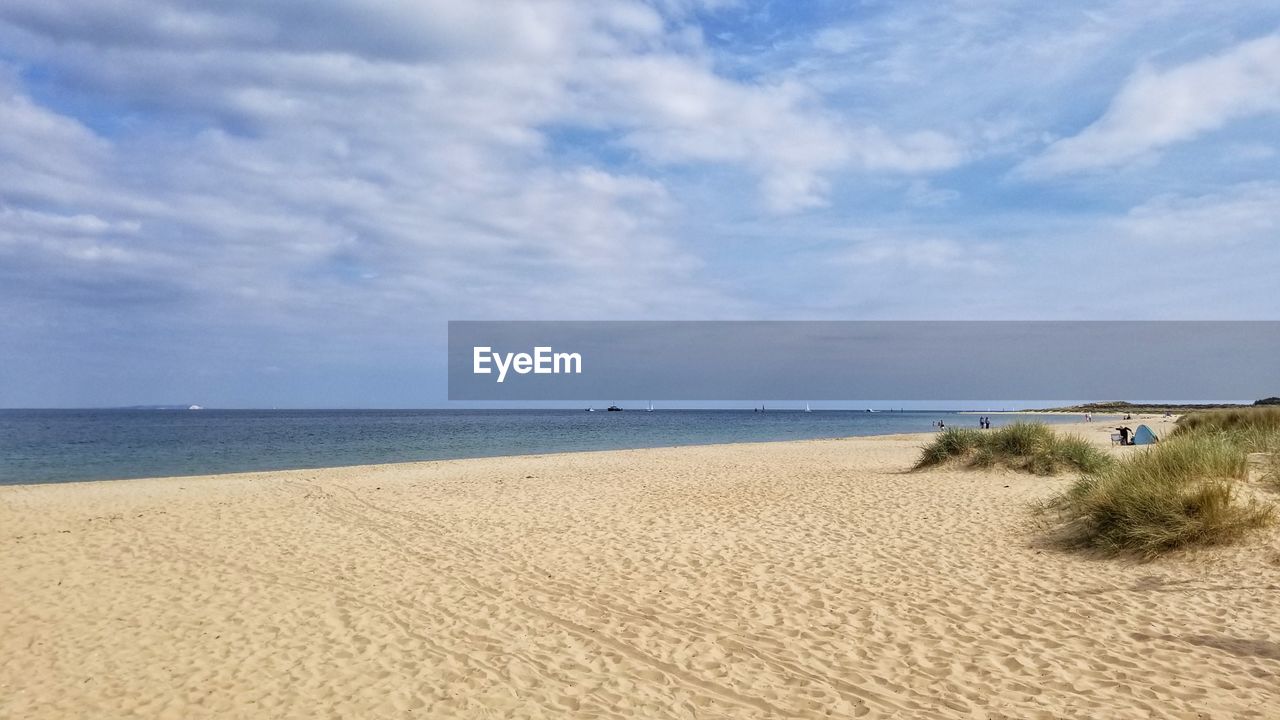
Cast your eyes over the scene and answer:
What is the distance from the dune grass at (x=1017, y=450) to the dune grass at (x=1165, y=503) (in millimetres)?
6025

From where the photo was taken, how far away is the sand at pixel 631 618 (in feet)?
17.3

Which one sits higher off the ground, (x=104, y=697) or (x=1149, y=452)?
(x=1149, y=452)

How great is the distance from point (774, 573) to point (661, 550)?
198cm

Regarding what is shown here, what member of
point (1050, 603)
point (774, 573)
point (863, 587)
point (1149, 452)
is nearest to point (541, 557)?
point (774, 573)

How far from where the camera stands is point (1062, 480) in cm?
1625

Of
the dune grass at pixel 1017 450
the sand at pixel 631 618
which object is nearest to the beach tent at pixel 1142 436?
the dune grass at pixel 1017 450

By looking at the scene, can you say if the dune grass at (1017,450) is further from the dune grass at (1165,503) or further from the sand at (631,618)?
the dune grass at (1165,503)

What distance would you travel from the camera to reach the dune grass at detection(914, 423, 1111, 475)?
17422 mm

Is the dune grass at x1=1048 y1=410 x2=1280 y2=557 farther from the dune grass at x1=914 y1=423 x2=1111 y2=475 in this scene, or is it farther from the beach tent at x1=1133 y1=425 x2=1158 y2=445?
the beach tent at x1=1133 y1=425 x2=1158 y2=445

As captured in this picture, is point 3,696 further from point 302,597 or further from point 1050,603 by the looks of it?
point 1050,603

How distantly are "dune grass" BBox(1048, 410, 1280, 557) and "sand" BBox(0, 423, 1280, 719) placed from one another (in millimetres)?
341

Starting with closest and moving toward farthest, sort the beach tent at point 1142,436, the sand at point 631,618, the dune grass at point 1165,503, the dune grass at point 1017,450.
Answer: the sand at point 631,618, the dune grass at point 1165,503, the dune grass at point 1017,450, the beach tent at point 1142,436

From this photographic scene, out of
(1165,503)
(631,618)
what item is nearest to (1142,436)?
(1165,503)

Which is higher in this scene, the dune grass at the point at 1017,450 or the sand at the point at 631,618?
the dune grass at the point at 1017,450
